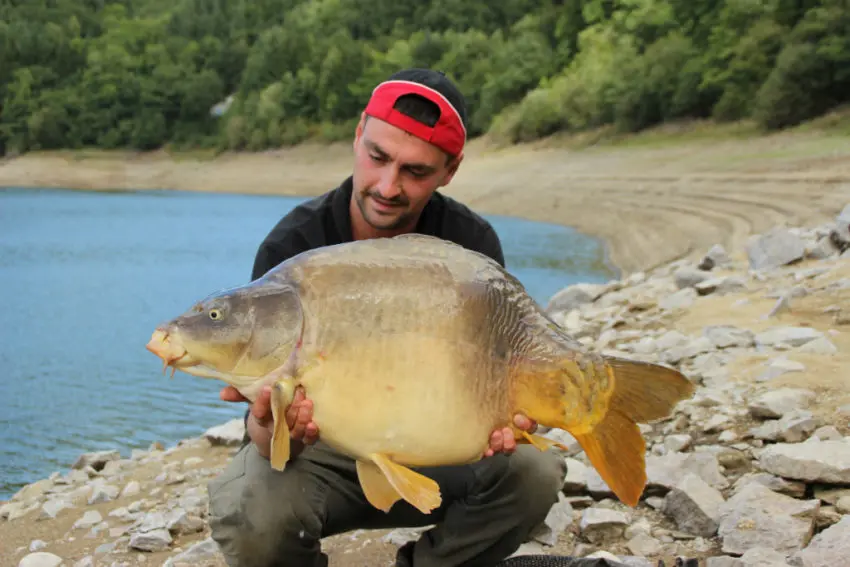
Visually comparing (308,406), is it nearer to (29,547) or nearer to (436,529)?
(436,529)

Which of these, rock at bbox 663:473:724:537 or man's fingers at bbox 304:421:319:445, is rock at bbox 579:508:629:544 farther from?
man's fingers at bbox 304:421:319:445

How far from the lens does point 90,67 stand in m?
57.2

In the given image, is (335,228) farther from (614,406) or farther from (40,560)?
(40,560)

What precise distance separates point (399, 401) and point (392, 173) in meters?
0.81

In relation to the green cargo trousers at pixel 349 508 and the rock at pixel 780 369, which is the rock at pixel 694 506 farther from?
the rock at pixel 780 369

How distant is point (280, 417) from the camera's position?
71.7 inches

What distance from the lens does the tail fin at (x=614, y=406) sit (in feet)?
6.47

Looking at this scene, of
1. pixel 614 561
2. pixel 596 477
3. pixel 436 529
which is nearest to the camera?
pixel 614 561

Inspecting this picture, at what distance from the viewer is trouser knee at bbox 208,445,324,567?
7.68 feet

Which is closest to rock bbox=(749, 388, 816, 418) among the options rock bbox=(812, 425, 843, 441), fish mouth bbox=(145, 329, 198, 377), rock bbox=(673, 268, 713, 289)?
rock bbox=(812, 425, 843, 441)

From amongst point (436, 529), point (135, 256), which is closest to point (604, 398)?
point (436, 529)

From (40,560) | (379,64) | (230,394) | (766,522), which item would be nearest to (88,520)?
(40,560)

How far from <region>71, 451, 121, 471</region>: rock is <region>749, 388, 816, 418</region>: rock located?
367 centimetres

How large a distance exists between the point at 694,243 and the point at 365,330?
1248 centimetres
